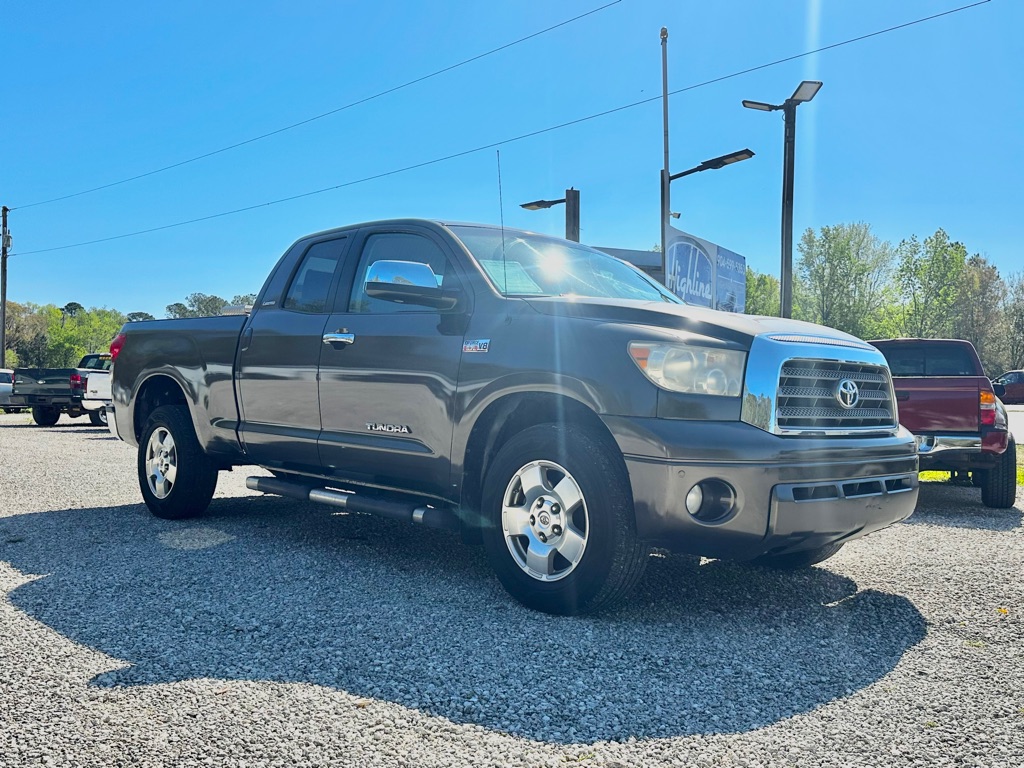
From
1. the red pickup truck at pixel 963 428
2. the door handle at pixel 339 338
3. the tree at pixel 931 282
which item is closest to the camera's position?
the door handle at pixel 339 338

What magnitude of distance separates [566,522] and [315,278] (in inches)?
107

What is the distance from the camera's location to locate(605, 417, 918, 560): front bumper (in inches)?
143

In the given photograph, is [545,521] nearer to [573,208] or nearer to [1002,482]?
[1002,482]

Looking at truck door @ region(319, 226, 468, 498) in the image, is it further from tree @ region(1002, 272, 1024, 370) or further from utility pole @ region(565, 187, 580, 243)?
tree @ region(1002, 272, 1024, 370)

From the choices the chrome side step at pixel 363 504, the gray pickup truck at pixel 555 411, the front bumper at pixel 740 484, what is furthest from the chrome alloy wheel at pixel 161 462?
the front bumper at pixel 740 484

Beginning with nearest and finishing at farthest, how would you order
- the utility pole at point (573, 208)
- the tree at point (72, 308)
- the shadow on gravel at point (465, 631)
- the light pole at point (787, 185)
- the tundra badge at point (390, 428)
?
the shadow on gravel at point (465, 631)
the tundra badge at point (390, 428)
the light pole at point (787, 185)
the utility pole at point (573, 208)
the tree at point (72, 308)

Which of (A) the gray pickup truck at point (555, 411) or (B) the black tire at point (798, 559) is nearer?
(A) the gray pickup truck at point (555, 411)

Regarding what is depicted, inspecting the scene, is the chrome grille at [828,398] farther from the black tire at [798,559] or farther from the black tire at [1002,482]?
the black tire at [1002,482]

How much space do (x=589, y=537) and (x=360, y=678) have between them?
116cm

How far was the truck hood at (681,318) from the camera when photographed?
3.90 m

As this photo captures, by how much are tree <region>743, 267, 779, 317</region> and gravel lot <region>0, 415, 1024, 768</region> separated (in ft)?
241

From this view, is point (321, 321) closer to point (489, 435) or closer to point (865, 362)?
point (489, 435)

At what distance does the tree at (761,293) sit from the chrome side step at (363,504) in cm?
7312

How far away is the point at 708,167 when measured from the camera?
19375mm
